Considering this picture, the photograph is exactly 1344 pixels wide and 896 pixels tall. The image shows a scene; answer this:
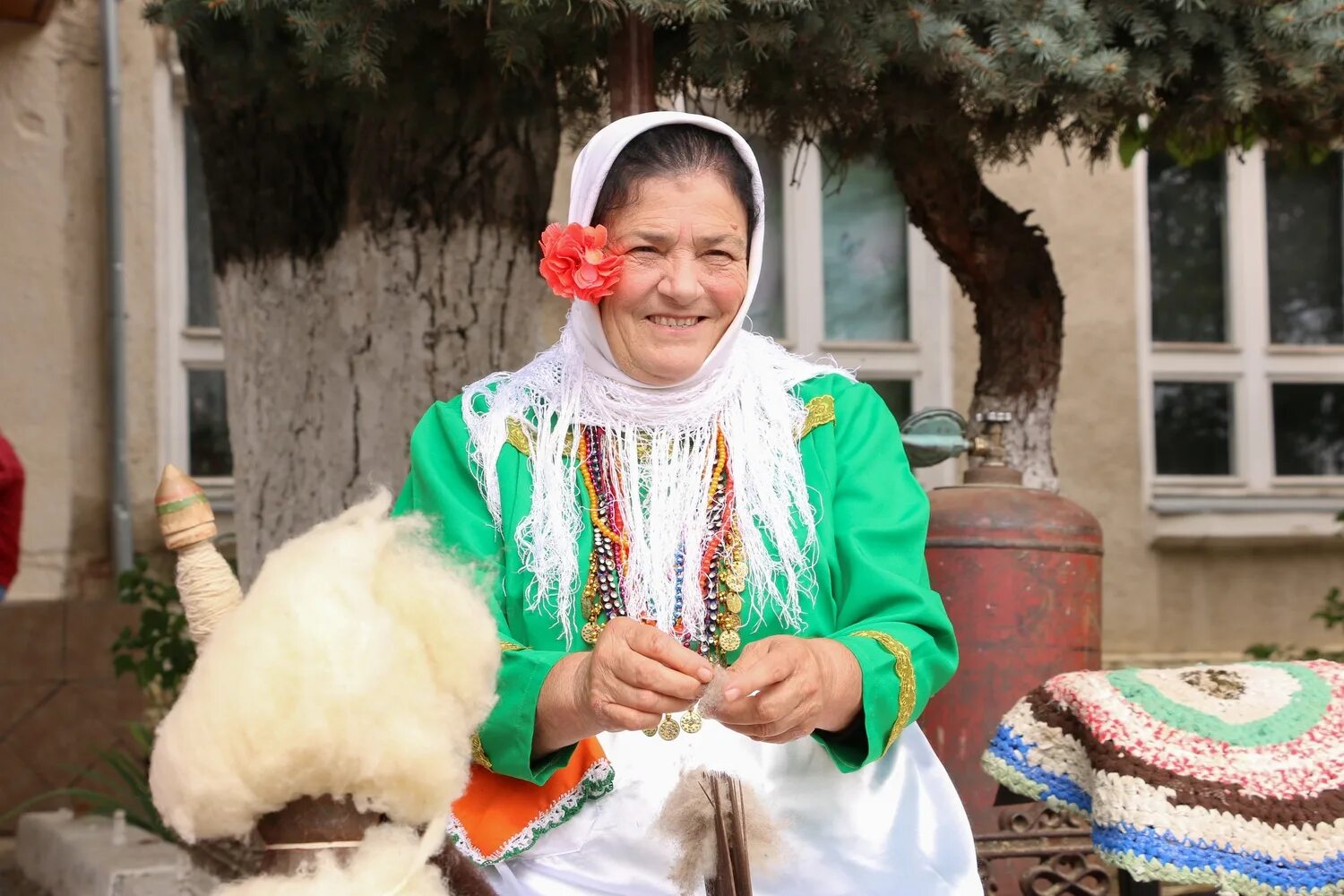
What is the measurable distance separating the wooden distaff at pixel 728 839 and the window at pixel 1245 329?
686 cm

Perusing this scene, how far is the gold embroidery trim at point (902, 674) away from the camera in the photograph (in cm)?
195

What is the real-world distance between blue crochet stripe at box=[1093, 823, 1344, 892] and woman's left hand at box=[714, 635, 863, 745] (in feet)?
1.75

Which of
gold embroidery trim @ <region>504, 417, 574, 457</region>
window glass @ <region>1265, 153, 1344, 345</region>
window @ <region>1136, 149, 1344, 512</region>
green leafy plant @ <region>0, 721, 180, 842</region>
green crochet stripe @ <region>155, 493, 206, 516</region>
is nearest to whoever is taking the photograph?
green crochet stripe @ <region>155, 493, 206, 516</region>

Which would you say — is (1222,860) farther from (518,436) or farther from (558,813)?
(518,436)

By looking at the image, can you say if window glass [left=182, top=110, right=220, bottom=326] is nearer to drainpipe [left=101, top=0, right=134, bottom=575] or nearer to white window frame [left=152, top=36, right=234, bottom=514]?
white window frame [left=152, top=36, right=234, bottom=514]

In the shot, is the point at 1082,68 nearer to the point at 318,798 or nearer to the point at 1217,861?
the point at 1217,861

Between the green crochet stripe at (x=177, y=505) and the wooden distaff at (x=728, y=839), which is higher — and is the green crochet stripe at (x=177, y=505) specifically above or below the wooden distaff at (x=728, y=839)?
above

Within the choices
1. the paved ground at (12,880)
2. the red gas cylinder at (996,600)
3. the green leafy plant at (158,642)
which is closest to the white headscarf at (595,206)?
the red gas cylinder at (996,600)

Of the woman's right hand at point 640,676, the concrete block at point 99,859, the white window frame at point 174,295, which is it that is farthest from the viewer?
the white window frame at point 174,295

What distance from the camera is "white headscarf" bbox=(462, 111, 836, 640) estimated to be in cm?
214

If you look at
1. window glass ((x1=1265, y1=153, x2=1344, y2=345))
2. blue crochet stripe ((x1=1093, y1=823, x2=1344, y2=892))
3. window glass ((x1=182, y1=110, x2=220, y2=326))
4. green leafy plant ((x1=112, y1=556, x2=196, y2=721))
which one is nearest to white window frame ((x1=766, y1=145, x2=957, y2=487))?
window glass ((x1=1265, y1=153, x2=1344, y2=345))

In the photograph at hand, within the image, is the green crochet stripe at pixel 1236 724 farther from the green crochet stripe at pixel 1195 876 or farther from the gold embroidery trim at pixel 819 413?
the gold embroidery trim at pixel 819 413

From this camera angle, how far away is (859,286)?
816 centimetres

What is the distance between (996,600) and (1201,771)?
1391mm
